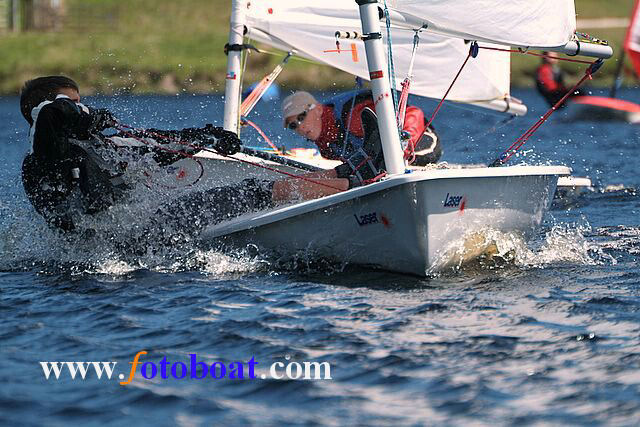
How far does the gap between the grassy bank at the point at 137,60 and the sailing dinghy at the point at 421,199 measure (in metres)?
30.4

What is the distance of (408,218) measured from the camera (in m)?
6.48

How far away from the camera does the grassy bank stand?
123 ft

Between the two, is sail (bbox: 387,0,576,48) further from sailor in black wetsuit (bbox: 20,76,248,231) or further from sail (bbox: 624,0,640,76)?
sail (bbox: 624,0,640,76)

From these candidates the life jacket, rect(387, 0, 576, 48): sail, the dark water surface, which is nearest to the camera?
the dark water surface

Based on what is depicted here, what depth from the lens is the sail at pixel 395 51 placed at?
937 cm

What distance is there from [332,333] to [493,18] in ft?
9.05

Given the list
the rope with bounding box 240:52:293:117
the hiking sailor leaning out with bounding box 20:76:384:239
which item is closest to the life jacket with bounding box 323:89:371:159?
the hiking sailor leaning out with bounding box 20:76:384:239

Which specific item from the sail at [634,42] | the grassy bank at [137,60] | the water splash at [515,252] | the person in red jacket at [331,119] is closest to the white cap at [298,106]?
the person in red jacket at [331,119]

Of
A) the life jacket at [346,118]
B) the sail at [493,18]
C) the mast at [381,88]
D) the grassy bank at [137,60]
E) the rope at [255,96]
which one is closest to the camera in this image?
the mast at [381,88]

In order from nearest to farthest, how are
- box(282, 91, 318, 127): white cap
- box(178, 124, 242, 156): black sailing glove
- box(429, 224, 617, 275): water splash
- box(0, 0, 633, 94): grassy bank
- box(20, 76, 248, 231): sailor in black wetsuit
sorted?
box(429, 224, 617, 275): water splash → box(20, 76, 248, 231): sailor in black wetsuit → box(178, 124, 242, 156): black sailing glove → box(282, 91, 318, 127): white cap → box(0, 0, 633, 94): grassy bank

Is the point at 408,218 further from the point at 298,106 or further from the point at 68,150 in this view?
the point at 68,150

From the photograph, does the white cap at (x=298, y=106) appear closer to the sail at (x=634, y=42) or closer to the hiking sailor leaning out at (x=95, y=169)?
the hiking sailor leaning out at (x=95, y=169)

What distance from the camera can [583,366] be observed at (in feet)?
16.1

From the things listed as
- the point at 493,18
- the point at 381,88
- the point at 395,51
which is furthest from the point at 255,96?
the point at 381,88
